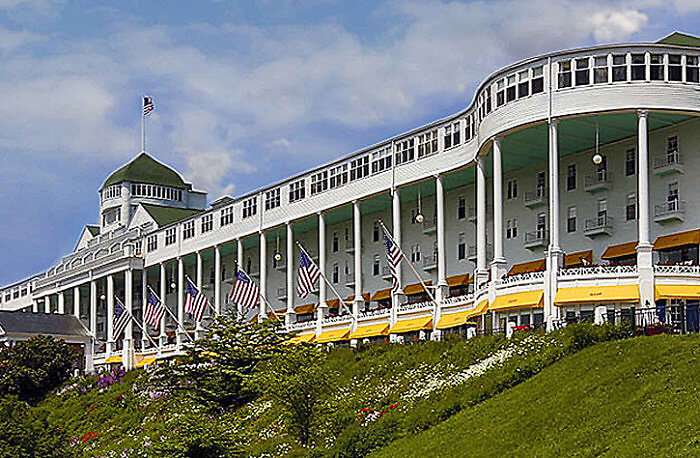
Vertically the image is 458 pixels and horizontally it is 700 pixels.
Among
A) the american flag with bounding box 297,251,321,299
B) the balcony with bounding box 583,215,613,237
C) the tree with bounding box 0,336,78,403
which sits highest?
the balcony with bounding box 583,215,613,237

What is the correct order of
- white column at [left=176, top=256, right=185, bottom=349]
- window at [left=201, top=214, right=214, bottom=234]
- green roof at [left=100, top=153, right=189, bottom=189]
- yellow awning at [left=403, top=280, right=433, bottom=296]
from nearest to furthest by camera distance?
yellow awning at [left=403, top=280, right=433, bottom=296]
white column at [left=176, top=256, right=185, bottom=349]
window at [left=201, top=214, right=214, bottom=234]
green roof at [left=100, top=153, right=189, bottom=189]

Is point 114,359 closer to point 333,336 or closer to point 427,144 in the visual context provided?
point 333,336

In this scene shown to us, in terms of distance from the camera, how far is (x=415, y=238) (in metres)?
73.5

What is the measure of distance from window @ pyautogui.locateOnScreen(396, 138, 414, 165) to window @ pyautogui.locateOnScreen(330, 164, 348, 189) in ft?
19.8

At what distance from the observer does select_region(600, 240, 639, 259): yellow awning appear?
56938mm

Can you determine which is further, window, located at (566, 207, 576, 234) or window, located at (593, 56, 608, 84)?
window, located at (566, 207, 576, 234)

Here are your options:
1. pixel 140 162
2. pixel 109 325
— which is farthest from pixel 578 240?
pixel 140 162

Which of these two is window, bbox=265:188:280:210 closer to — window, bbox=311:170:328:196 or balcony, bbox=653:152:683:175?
window, bbox=311:170:328:196

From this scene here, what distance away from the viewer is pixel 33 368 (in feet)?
259

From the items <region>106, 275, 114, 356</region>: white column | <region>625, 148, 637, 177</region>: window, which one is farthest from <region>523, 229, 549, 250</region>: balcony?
<region>106, 275, 114, 356</region>: white column

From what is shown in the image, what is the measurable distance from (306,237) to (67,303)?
4451cm

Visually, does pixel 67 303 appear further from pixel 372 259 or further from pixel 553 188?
pixel 553 188

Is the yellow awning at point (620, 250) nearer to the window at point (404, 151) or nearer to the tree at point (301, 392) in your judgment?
the window at point (404, 151)

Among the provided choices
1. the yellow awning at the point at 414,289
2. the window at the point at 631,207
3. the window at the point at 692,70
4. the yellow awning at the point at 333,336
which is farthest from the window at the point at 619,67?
the yellow awning at the point at 333,336
